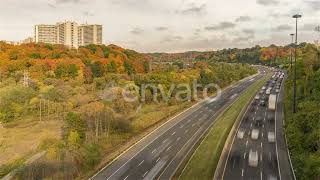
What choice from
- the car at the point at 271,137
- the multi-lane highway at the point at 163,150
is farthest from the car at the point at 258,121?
the multi-lane highway at the point at 163,150

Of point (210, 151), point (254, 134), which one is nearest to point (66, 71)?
point (254, 134)

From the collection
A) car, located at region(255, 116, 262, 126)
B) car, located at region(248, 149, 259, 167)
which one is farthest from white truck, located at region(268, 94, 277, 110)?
car, located at region(248, 149, 259, 167)

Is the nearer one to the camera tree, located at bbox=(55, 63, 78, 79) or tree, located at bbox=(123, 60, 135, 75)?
tree, located at bbox=(55, 63, 78, 79)

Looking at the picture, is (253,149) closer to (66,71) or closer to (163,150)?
(163,150)

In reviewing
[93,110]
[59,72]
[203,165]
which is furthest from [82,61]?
[203,165]

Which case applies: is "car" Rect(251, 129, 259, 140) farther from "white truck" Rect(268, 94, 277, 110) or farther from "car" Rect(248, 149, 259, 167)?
"white truck" Rect(268, 94, 277, 110)
